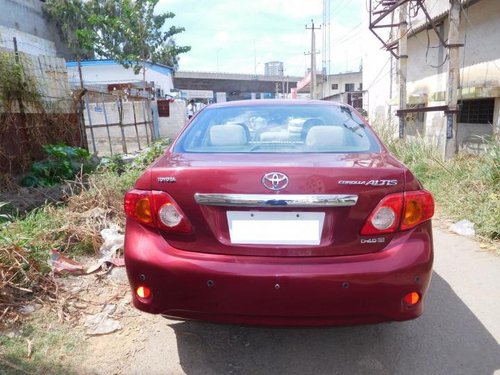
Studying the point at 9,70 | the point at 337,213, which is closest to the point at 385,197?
the point at 337,213

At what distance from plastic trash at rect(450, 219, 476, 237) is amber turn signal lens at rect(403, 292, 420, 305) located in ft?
10.0

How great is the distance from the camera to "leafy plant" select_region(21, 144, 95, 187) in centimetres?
644

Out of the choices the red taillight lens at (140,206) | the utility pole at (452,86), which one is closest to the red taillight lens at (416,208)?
the red taillight lens at (140,206)

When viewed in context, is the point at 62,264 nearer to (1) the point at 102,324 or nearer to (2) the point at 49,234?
(2) the point at 49,234

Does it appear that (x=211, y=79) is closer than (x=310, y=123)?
No

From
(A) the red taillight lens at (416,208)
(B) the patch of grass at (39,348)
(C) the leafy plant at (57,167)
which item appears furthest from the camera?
(C) the leafy plant at (57,167)

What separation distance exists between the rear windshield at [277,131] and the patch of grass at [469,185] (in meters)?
2.57

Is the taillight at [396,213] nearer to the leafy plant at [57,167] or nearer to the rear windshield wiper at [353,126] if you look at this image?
the rear windshield wiper at [353,126]

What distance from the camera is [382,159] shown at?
7.58ft

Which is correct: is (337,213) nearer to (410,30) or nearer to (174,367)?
(174,367)

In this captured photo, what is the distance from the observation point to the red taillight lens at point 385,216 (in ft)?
6.63

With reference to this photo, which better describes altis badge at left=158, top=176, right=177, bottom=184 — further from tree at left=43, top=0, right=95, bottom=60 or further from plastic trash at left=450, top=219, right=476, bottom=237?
tree at left=43, top=0, right=95, bottom=60

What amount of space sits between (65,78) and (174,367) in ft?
25.8

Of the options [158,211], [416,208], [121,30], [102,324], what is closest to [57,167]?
[102,324]
